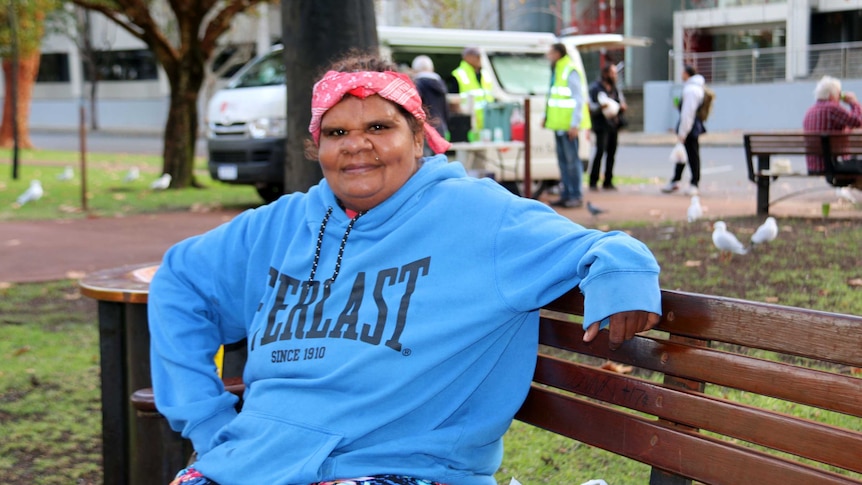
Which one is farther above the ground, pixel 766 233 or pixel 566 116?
pixel 566 116

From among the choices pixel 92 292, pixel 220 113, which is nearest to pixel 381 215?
pixel 92 292

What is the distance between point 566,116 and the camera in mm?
11719

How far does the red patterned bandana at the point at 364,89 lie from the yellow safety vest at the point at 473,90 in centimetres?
970

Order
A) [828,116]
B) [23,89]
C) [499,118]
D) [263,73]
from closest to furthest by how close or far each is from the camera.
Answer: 1. [828,116]
2. [499,118]
3. [263,73]
4. [23,89]

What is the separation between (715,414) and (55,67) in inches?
2145

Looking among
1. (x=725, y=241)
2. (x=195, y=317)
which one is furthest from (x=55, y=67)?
(x=195, y=317)

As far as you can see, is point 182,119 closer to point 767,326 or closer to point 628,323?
point 628,323

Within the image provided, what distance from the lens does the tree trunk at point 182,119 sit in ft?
51.1

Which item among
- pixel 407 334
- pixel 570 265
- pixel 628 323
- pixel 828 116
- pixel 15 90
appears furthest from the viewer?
pixel 15 90

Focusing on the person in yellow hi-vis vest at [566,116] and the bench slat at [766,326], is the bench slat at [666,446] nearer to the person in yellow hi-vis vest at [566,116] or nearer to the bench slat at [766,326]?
the bench slat at [766,326]

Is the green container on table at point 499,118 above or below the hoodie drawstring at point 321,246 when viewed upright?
above

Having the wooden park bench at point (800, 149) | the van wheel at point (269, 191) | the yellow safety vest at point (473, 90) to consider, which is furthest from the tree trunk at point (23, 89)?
the wooden park bench at point (800, 149)

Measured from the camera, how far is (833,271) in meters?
6.42

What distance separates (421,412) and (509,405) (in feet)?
0.73
